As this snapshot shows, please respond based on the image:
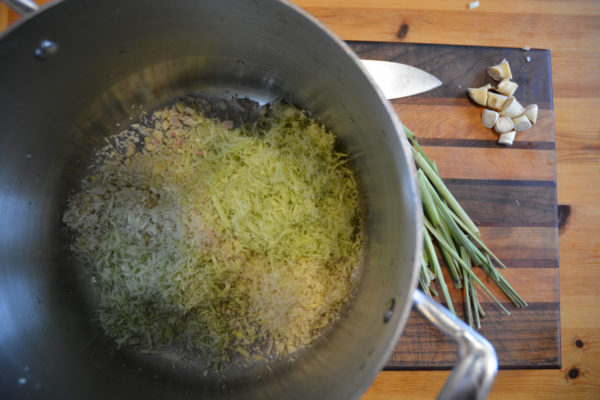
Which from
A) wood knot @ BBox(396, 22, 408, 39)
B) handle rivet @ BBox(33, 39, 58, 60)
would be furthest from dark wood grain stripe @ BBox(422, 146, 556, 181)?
handle rivet @ BBox(33, 39, 58, 60)

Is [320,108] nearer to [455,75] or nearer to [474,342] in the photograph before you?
[455,75]

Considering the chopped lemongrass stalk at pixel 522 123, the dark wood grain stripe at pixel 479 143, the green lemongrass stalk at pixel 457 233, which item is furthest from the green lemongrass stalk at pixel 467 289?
the chopped lemongrass stalk at pixel 522 123

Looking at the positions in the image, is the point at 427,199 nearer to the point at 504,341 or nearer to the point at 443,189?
the point at 443,189

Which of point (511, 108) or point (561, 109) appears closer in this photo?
point (511, 108)

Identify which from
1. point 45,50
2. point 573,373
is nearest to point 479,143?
point 573,373

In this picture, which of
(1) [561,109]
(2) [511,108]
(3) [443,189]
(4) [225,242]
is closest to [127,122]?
(4) [225,242]

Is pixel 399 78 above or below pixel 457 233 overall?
above

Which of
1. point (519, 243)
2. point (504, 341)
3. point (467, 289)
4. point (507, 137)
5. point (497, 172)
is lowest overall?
point (504, 341)

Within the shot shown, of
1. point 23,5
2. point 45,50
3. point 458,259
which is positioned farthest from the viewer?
point 458,259

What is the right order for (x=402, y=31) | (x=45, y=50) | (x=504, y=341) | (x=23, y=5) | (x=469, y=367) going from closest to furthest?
→ (x=469, y=367)
(x=23, y=5)
(x=45, y=50)
(x=504, y=341)
(x=402, y=31)
